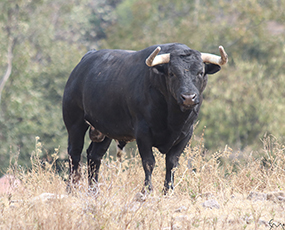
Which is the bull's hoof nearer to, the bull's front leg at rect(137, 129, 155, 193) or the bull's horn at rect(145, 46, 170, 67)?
the bull's front leg at rect(137, 129, 155, 193)

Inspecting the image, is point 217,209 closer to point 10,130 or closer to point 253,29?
point 10,130

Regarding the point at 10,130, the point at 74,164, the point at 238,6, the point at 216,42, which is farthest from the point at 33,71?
the point at 74,164

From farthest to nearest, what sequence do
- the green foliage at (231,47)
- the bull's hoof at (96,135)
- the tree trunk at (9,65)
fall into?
1. the tree trunk at (9,65)
2. the green foliage at (231,47)
3. the bull's hoof at (96,135)

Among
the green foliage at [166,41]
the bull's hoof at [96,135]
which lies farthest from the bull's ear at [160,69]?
the green foliage at [166,41]

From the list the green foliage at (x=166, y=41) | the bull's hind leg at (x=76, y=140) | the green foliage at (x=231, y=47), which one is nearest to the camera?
the bull's hind leg at (x=76, y=140)

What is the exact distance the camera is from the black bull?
5.44 metres

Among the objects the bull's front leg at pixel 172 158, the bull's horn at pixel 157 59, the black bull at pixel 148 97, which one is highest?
the bull's horn at pixel 157 59

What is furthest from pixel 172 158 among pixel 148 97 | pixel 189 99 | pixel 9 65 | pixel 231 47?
pixel 231 47

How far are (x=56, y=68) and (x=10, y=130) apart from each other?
4459 mm

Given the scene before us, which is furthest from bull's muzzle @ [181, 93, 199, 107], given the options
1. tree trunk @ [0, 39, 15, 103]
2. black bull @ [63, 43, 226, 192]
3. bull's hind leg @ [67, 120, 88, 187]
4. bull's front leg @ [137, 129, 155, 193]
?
tree trunk @ [0, 39, 15, 103]

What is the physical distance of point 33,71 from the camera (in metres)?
27.6

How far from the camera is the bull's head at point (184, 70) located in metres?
5.20

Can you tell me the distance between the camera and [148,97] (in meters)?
5.69

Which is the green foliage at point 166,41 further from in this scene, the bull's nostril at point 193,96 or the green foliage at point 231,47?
the bull's nostril at point 193,96
